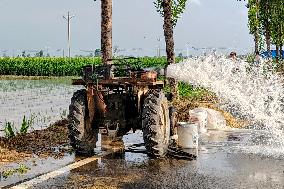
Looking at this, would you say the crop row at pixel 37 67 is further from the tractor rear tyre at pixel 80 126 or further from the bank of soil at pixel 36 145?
the tractor rear tyre at pixel 80 126

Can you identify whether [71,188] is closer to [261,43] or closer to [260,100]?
[260,100]

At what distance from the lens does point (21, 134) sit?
1256cm

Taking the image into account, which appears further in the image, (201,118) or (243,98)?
(243,98)

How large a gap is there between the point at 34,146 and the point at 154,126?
9.38 ft

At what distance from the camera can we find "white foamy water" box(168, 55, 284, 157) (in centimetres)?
1232

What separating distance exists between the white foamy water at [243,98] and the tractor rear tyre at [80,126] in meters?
2.64

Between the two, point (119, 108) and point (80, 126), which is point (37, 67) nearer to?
point (119, 108)

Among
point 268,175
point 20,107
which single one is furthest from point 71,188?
point 20,107

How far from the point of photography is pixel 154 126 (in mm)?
9867

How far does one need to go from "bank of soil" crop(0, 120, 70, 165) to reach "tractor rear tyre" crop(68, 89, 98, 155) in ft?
1.54

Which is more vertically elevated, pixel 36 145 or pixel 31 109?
pixel 36 145

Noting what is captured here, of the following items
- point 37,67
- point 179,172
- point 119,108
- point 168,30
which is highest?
point 168,30

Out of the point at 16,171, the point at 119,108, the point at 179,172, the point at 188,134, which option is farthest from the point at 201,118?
the point at 16,171

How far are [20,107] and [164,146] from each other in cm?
1578
